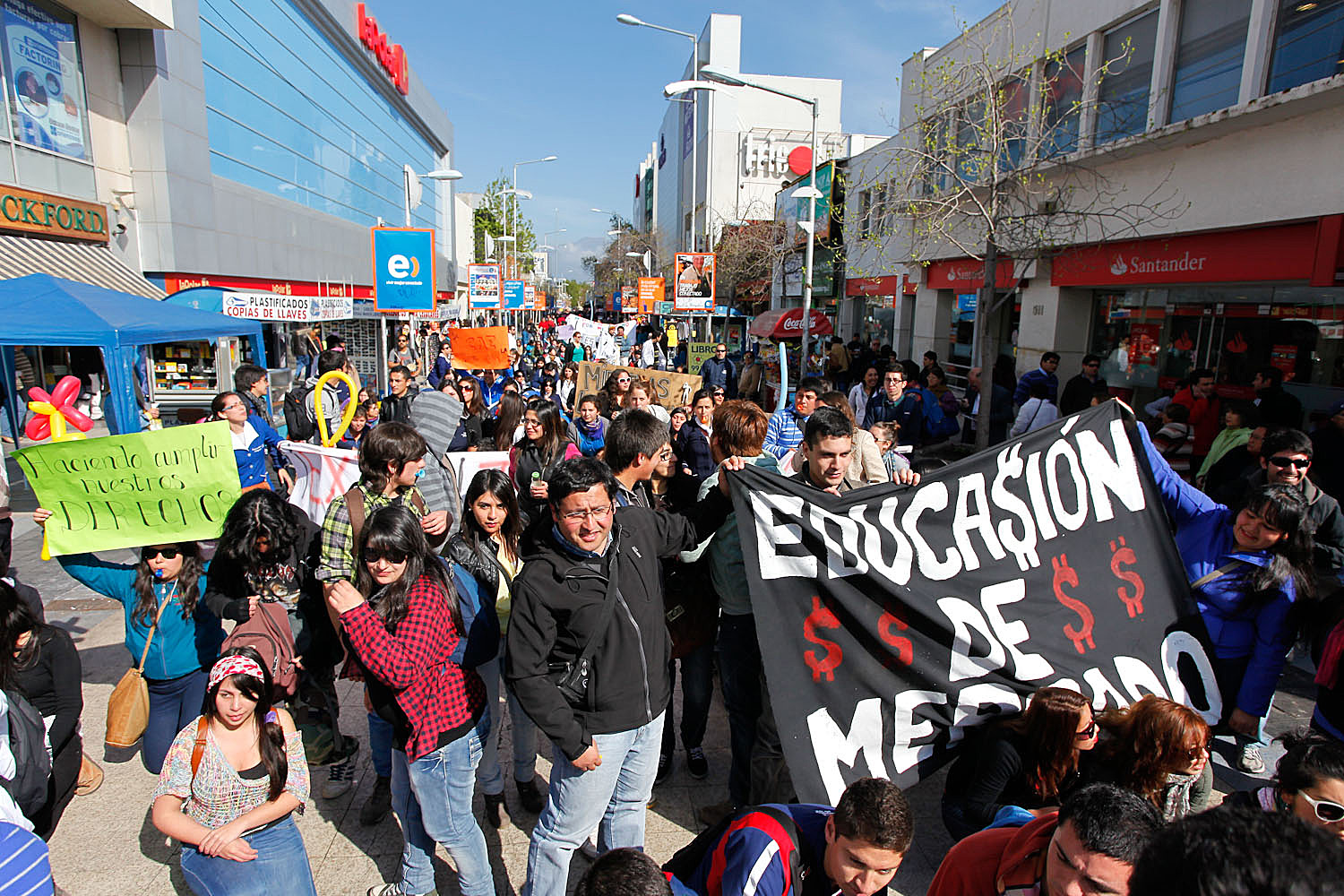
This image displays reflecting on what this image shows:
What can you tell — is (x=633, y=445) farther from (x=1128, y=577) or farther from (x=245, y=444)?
(x=245, y=444)

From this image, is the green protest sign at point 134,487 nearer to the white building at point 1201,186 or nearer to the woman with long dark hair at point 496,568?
the woman with long dark hair at point 496,568

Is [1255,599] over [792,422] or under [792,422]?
under

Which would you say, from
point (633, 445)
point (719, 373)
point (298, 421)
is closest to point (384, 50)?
point (719, 373)

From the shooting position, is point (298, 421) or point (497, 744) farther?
point (298, 421)

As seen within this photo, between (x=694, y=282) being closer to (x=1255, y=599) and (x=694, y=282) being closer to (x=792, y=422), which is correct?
(x=792, y=422)

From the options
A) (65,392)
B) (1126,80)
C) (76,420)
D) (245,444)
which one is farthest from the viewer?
(1126,80)

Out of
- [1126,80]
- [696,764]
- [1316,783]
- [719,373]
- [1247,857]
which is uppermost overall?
[1126,80]

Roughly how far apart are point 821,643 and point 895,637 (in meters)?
0.32

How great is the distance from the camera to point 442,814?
2.83 meters

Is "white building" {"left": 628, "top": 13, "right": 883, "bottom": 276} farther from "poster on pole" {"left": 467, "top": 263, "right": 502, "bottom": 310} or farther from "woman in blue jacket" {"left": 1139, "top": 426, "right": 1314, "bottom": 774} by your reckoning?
"woman in blue jacket" {"left": 1139, "top": 426, "right": 1314, "bottom": 774}

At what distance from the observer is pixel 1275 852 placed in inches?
39.1

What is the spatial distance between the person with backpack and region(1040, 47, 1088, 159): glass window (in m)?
14.0

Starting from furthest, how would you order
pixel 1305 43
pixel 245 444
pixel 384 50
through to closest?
pixel 384 50 → pixel 1305 43 → pixel 245 444

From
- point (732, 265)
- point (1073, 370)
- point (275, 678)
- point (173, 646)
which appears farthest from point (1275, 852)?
point (732, 265)
